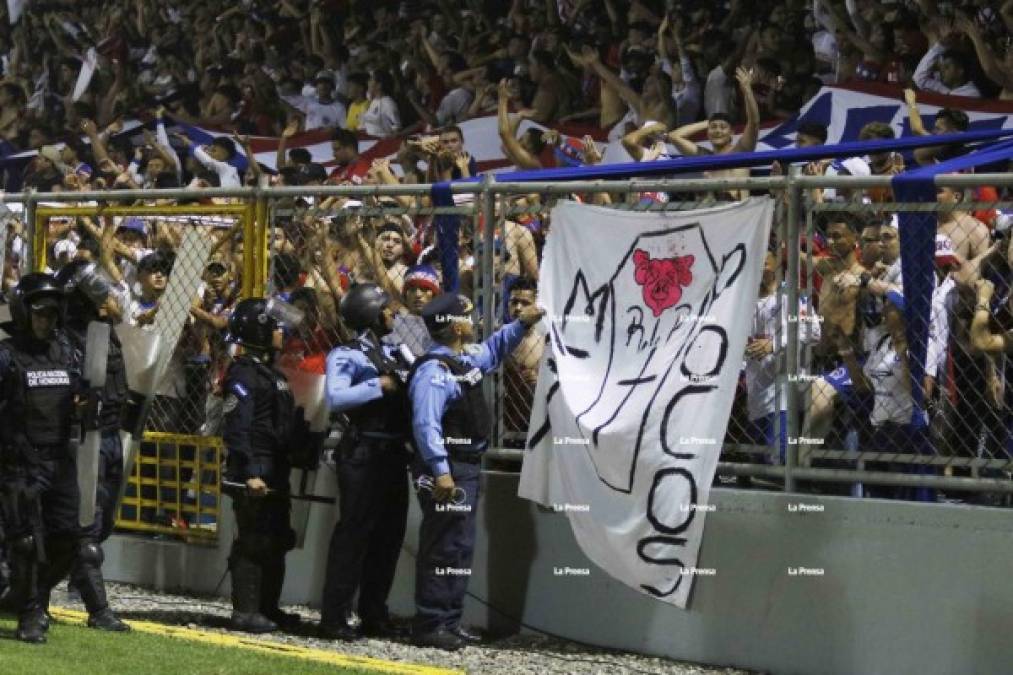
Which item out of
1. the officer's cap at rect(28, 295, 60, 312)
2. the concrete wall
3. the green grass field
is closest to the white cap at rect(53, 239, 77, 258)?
the officer's cap at rect(28, 295, 60, 312)

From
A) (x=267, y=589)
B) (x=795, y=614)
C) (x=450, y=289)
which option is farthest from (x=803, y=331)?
(x=267, y=589)

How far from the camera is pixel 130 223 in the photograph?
40.6 feet

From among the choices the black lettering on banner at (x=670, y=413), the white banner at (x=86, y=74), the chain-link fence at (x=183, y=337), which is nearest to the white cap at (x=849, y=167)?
the black lettering on banner at (x=670, y=413)

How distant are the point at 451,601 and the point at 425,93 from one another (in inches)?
311

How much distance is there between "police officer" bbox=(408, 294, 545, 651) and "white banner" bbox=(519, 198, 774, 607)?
285 millimetres

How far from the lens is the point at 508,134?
1321 centimetres

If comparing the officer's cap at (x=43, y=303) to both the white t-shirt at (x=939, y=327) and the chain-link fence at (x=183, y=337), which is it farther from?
the white t-shirt at (x=939, y=327)

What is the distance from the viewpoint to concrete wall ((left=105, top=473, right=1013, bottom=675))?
8.00 meters

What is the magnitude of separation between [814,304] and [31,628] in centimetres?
395

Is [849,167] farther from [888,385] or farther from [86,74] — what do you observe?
[86,74]

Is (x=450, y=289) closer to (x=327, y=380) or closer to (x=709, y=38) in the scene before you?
(x=327, y=380)

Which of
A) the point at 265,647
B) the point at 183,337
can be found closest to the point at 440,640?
the point at 265,647

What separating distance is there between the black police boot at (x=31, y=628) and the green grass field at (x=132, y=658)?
0.05 meters

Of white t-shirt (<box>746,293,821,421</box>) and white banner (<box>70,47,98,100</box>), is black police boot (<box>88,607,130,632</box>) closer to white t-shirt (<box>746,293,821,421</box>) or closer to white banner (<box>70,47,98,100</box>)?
white t-shirt (<box>746,293,821,421</box>)
